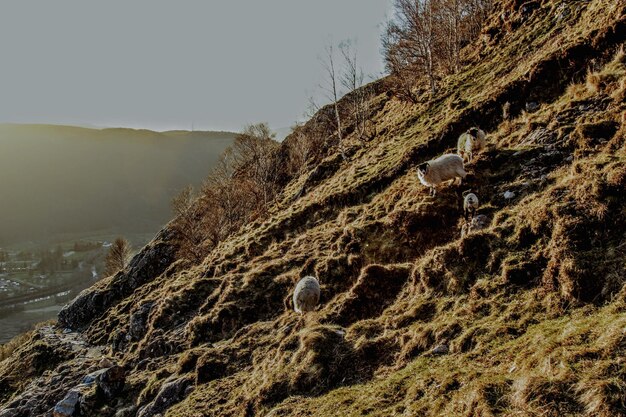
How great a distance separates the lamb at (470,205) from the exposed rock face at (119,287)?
3928cm

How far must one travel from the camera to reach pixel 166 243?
157ft

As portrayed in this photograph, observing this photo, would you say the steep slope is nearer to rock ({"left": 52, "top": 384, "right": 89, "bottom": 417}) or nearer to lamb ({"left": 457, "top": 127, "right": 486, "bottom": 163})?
lamb ({"left": 457, "top": 127, "right": 486, "bottom": 163})

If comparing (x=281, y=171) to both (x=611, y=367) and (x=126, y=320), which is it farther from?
(x=611, y=367)

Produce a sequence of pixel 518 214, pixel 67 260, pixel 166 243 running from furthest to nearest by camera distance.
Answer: pixel 67 260, pixel 166 243, pixel 518 214

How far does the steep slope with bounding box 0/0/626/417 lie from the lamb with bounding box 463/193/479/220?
53 centimetres

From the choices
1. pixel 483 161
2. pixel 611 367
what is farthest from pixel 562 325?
pixel 483 161

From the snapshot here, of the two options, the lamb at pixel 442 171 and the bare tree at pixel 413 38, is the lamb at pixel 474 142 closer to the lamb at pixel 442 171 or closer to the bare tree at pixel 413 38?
the lamb at pixel 442 171

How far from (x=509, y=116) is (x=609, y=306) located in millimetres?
14080

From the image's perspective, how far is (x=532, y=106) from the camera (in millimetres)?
17844

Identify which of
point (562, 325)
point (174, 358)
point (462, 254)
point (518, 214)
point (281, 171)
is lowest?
point (174, 358)

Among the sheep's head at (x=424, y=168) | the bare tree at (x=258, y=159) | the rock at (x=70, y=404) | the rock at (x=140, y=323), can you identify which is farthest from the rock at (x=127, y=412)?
the bare tree at (x=258, y=159)

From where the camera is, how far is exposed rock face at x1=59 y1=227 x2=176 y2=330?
41094mm

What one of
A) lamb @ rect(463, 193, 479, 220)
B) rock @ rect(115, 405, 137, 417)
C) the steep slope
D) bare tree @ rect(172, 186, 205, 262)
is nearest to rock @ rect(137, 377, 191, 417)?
the steep slope

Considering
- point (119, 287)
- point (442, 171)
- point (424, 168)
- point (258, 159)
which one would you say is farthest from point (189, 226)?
point (442, 171)
